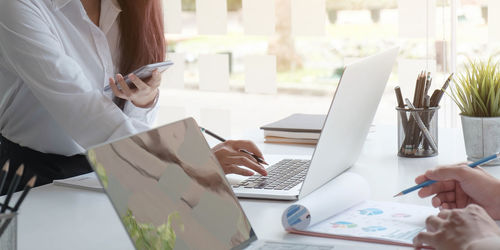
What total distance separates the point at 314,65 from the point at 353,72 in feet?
10.1

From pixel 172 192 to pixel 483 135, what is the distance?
0.93 metres

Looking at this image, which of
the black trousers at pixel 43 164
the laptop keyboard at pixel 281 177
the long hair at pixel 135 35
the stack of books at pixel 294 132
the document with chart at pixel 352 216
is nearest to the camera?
the document with chart at pixel 352 216

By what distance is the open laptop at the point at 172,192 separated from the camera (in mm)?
979

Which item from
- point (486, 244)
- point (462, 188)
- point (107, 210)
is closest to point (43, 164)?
point (107, 210)

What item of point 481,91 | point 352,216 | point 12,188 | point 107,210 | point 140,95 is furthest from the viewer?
point 140,95

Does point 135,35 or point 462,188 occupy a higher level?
point 135,35

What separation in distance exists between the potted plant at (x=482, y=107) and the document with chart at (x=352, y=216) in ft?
1.46

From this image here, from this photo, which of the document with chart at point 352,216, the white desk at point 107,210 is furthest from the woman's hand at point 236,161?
the document with chart at point 352,216

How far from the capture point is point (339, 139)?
4.71ft

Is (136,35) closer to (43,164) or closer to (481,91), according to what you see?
(43,164)

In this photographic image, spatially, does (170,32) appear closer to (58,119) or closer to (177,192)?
(58,119)

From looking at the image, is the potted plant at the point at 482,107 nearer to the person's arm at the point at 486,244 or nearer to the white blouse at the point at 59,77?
the person's arm at the point at 486,244

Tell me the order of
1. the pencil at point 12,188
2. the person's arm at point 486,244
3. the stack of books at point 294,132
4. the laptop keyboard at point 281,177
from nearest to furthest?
1. the pencil at point 12,188
2. the person's arm at point 486,244
3. the laptop keyboard at point 281,177
4. the stack of books at point 294,132

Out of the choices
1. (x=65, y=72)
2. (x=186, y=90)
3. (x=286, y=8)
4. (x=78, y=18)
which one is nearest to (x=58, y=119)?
(x=65, y=72)
